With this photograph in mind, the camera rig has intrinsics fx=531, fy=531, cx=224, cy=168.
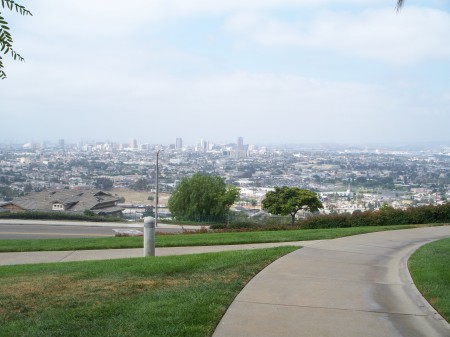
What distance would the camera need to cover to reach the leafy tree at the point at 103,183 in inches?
1991

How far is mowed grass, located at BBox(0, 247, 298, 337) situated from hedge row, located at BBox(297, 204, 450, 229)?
11.4 m

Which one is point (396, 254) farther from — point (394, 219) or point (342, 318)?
point (394, 219)

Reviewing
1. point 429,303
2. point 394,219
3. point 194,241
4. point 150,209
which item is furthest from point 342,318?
point 150,209

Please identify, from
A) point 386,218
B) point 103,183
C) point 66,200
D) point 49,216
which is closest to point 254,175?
point 103,183

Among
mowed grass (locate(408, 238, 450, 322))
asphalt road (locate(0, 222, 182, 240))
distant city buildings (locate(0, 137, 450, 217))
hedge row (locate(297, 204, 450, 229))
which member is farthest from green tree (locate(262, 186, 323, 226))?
mowed grass (locate(408, 238, 450, 322))

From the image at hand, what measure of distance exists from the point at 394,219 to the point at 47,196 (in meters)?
27.3

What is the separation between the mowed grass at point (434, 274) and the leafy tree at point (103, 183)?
41.2m

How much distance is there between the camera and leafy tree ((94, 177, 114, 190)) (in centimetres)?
5056

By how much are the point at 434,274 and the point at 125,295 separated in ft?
16.8

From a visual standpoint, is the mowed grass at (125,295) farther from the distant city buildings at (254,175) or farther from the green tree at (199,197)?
the green tree at (199,197)

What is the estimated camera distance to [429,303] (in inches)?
275

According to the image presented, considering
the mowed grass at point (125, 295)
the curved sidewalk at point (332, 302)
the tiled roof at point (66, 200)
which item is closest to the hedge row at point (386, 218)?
the curved sidewalk at point (332, 302)

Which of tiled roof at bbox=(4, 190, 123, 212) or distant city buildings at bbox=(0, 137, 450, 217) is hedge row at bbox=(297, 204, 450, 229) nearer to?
distant city buildings at bbox=(0, 137, 450, 217)

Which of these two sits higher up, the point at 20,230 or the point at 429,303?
the point at 429,303
